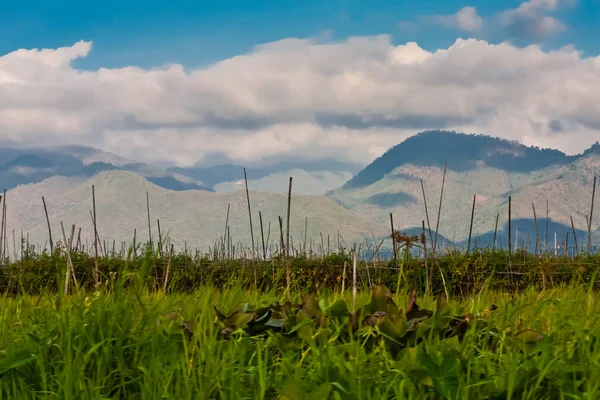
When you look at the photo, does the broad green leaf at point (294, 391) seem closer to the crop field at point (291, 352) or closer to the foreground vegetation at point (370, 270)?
the crop field at point (291, 352)

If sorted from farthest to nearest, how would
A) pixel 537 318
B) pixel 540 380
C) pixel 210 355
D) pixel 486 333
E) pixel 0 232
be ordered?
1. pixel 0 232
2. pixel 537 318
3. pixel 486 333
4. pixel 210 355
5. pixel 540 380

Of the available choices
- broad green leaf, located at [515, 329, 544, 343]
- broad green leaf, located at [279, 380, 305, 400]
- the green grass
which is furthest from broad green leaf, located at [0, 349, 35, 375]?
broad green leaf, located at [515, 329, 544, 343]

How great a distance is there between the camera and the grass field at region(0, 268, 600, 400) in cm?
295

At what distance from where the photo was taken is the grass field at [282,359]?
9.66 ft

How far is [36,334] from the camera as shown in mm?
3527

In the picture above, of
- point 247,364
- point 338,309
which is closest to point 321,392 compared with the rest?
point 247,364

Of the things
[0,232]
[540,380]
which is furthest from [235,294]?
[0,232]

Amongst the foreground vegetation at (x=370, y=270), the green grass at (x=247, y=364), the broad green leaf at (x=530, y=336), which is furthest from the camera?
the foreground vegetation at (x=370, y=270)

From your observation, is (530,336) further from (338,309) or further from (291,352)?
(291,352)

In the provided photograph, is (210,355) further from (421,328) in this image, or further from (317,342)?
(421,328)

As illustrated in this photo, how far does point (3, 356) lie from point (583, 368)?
282 cm

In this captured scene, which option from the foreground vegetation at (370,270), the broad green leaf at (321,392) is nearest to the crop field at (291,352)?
the broad green leaf at (321,392)

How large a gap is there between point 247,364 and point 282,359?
271mm

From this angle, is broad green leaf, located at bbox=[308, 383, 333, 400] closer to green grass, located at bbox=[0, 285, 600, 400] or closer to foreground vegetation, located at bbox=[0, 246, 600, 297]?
green grass, located at bbox=[0, 285, 600, 400]
